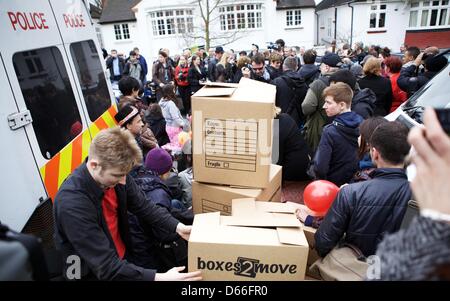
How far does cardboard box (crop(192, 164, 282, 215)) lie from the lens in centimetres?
234

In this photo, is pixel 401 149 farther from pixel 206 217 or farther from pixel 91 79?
pixel 91 79

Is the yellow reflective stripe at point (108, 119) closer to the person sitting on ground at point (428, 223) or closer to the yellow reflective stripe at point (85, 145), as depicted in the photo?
the yellow reflective stripe at point (85, 145)

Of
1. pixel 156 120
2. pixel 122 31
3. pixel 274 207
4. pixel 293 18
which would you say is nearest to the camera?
pixel 274 207

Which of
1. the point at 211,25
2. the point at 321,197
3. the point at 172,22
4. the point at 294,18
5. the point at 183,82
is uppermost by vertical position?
the point at 172,22

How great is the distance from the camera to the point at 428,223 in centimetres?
76

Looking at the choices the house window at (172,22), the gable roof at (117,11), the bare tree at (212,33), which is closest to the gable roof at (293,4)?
the bare tree at (212,33)

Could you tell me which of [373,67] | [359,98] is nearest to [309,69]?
[373,67]

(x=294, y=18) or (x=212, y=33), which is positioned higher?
(x=294, y=18)

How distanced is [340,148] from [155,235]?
173cm

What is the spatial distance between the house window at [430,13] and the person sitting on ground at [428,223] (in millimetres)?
30706

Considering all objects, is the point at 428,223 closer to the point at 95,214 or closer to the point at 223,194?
the point at 95,214

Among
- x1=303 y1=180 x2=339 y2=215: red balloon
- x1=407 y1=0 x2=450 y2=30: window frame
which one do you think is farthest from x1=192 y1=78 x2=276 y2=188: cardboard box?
x1=407 y1=0 x2=450 y2=30: window frame

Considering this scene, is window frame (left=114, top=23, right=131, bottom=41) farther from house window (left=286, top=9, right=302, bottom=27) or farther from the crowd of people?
the crowd of people
